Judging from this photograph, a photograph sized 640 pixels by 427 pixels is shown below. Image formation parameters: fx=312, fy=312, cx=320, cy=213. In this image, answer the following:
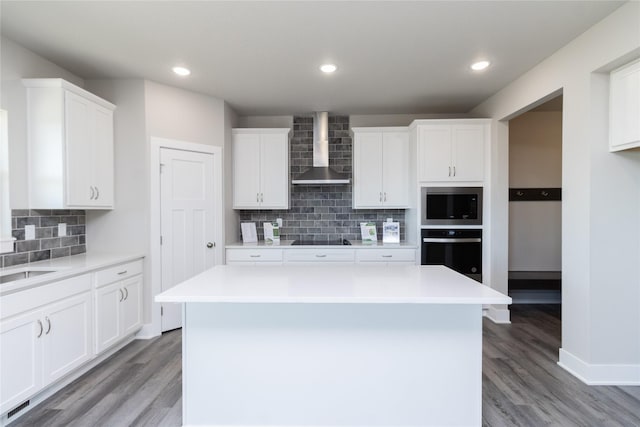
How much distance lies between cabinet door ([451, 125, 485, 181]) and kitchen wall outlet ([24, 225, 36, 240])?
4.14 m

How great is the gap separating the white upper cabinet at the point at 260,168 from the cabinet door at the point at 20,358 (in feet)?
7.93

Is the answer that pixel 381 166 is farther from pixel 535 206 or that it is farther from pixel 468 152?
pixel 535 206

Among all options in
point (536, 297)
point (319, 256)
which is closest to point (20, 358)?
point (319, 256)

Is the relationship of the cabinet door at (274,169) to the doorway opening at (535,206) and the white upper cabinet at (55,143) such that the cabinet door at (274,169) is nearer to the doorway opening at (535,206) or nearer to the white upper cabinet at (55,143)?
the white upper cabinet at (55,143)

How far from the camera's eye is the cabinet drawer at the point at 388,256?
378 cm

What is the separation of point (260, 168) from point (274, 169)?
19 cm

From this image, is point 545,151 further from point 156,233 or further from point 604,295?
point 156,233

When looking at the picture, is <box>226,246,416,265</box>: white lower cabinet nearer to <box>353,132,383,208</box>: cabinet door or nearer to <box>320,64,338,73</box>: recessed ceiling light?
<box>353,132,383,208</box>: cabinet door

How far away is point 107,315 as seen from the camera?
2635mm

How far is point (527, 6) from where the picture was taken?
6.64 feet

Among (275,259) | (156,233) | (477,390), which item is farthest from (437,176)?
(156,233)

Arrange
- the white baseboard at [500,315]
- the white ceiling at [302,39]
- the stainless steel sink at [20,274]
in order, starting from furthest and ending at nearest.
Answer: the white baseboard at [500,315] → the stainless steel sink at [20,274] → the white ceiling at [302,39]

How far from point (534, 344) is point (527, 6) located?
2.87 metres

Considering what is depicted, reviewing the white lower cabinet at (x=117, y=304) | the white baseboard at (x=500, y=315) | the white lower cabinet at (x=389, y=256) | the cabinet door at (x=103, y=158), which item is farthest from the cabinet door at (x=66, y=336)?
the white baseboard at (x=500, y=315)
